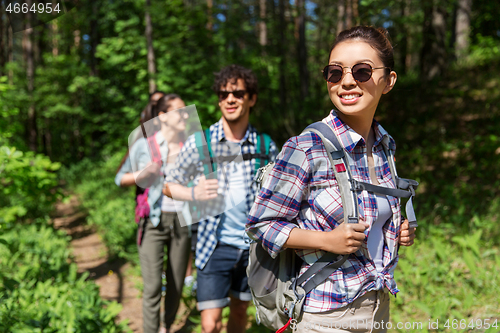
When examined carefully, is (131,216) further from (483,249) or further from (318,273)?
(318,273)

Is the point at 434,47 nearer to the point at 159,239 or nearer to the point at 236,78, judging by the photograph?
the point at 236,78

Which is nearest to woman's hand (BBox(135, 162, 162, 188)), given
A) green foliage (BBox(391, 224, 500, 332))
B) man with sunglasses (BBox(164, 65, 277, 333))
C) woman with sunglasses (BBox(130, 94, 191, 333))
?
woman with sunglasses (BBox(130, 94, 191, 333))

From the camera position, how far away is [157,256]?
9.50 feet

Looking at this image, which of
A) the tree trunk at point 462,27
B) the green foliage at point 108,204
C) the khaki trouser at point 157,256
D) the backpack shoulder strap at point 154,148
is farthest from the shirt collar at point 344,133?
the tree trunk at point 462,27

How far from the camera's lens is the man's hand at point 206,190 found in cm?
184

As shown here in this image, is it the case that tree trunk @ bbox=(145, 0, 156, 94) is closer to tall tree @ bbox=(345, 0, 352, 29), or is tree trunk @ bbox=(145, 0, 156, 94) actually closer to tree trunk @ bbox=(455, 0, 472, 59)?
tall tree @ bbox=(345, 0, 352, 29)

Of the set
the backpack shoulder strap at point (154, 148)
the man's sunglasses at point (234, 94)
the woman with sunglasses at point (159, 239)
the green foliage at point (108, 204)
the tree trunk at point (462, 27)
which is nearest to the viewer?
the man's sunglasses at point (234, 94)

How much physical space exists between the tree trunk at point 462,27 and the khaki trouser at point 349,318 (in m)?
9.86

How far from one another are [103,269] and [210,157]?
12.9ft

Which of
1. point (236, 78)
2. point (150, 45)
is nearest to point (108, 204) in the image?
point (150, 45)

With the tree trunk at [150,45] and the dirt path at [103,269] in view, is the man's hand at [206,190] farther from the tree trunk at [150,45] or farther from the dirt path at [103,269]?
the tree trunk at [150,45]

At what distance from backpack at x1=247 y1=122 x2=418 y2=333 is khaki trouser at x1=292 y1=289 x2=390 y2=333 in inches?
2.0

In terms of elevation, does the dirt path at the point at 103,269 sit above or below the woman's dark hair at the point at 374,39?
below

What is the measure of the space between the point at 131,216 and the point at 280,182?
17.7 feet
